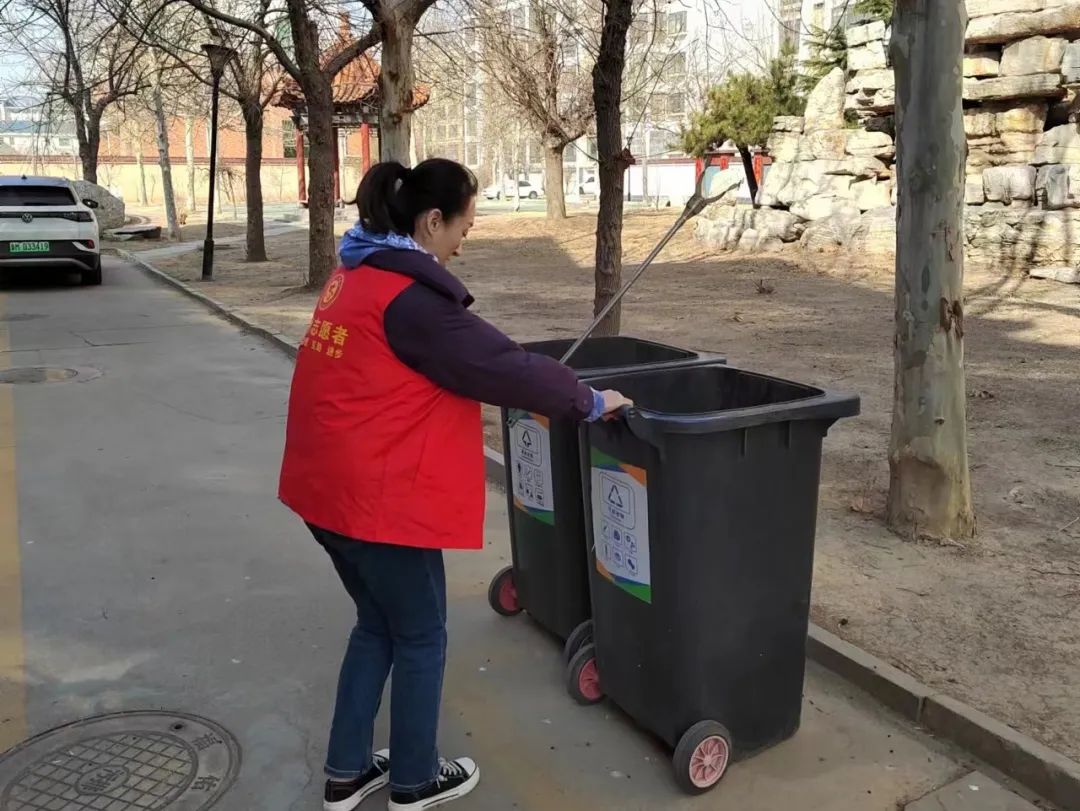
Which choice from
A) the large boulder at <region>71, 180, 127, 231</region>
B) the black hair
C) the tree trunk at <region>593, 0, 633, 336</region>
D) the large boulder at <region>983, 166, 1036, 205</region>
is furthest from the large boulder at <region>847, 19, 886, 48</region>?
the large boulder at <region>71, 180, 127, 231</region>

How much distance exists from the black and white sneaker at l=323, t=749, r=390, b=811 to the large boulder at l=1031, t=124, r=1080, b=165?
15.2 meters

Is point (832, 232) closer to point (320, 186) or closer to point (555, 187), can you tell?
point (320, 186)

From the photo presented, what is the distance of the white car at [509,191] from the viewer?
209 ft

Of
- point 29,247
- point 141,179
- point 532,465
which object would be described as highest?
point 141,179

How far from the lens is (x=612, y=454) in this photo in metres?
2.90

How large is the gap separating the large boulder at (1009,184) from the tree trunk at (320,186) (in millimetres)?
10131

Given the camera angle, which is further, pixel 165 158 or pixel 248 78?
pixel 165 158

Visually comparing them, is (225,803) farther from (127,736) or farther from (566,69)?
(566,69)

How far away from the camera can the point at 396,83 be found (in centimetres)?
1185

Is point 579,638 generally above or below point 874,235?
below

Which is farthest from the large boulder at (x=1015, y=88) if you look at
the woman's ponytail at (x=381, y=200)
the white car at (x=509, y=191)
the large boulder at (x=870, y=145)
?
the white car at (x=509, y=191)

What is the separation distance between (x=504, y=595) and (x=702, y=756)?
1.35 metres

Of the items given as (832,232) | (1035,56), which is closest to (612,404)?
(1035,56)

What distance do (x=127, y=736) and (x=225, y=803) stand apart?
1.75 ft
